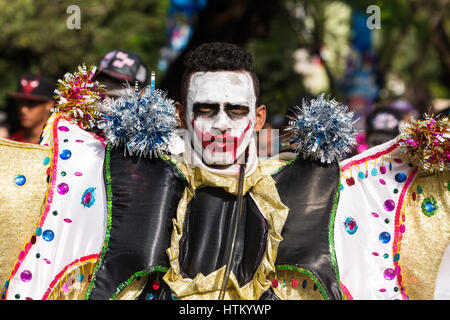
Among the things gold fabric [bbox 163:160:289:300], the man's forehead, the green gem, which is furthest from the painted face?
the green gem

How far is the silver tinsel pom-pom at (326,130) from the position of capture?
8.15 ft

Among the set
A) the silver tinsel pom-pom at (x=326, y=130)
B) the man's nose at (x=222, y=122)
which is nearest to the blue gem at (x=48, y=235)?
the man's nose at (x=222, y=122)

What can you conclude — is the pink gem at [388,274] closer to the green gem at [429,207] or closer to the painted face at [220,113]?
the green gem at [429,207]

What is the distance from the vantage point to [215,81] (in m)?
2.52

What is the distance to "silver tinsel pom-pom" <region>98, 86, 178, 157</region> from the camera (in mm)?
2416

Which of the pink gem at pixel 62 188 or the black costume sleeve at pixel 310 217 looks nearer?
the black costume sleeve at pixel 310 217

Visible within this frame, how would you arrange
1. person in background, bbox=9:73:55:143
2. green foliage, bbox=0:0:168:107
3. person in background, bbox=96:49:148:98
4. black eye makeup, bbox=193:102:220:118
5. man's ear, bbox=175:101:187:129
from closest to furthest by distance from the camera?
1. black eye makeup, bbox=193:102:220:118
2. man's ear, bbox=175:101:187:129
3. person in background, bbox=96:49:148:98
4. person in background, bbox=9:73:55:143
5. green foliage, bbox=0:0:168:107

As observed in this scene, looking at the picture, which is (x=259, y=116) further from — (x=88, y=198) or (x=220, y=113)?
(x=88, y=198)

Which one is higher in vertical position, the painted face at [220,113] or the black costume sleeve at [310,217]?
the painted face at [220,113]

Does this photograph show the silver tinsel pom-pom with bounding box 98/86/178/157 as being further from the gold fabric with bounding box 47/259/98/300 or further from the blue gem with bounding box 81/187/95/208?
the gold fabric with bounding box 47/259/98/300

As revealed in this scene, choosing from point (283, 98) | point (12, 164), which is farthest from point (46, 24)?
point (12, 164)

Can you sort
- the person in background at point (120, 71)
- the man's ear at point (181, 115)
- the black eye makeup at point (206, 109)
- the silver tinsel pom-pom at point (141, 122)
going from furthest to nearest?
1. the person in background at point (120, 71)
2. the man's ear at point (181, 115)
3. the black eye makeup at point (206, 109)
4. the silver tinsel pom-pom at point (141, 122)

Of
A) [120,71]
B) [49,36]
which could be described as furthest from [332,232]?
[49,36]

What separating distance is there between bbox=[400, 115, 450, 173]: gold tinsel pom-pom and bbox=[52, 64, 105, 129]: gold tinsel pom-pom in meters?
1.40
